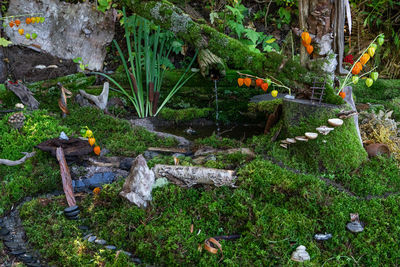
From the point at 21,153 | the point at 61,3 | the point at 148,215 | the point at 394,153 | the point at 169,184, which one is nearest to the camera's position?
the point at 148,215

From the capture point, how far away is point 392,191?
2.48m

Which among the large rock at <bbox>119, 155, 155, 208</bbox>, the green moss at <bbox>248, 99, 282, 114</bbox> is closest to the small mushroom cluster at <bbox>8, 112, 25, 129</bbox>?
the large rock at <bbox>119, 155, 155, 208</bbox>

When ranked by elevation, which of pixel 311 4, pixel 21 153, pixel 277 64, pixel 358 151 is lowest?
pixel 21 153

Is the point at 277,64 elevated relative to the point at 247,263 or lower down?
elevated

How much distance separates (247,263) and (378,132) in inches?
80.5

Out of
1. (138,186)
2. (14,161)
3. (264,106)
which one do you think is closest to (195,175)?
(138,186)

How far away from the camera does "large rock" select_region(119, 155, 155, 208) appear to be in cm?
235

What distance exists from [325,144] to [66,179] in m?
2.18

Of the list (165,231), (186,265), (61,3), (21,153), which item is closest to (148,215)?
(165,231)

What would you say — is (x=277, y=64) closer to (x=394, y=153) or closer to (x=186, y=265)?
(x=394, y=153)

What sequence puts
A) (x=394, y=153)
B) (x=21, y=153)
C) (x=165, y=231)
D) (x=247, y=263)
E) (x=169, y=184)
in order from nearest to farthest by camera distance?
(x=247, y=263) → (x=165, y=231) → (x=169, y=184) → (x=394, y=153) → (x=21, y=153)

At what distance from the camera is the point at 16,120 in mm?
3438

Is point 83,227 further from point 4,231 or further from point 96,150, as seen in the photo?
point 96,150

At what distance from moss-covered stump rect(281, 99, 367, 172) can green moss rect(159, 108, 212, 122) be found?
1849 mm
